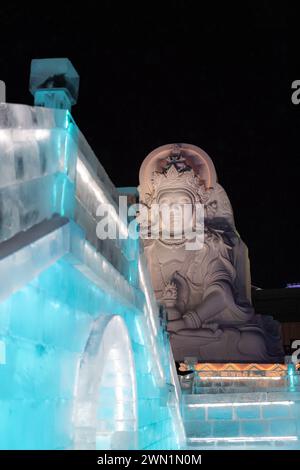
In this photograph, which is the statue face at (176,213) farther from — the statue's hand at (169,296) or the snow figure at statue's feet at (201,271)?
the statue's hand at (169,296)

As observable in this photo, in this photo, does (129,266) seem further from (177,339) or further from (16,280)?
(177,339)

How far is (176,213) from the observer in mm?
14898

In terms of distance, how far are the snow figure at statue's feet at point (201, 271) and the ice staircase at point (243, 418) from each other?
373 centimetres

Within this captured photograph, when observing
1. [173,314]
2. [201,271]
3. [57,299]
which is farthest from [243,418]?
[201,271]

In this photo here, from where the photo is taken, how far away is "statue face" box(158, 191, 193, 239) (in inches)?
586

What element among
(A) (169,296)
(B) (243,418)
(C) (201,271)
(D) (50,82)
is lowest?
(B) (243,418)

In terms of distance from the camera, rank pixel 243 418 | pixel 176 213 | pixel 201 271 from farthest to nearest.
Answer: pixel 176 213, pixel 201 271, pixel 243 418

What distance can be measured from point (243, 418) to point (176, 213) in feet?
24.0

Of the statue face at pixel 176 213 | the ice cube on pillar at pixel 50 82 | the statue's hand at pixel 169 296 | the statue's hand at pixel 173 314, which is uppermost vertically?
the statue face at pixel 176 213

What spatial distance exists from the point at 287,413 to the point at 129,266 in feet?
12.9

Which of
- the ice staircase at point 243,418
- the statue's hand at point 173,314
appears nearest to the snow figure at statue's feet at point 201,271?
the statue's hand at point 173,314

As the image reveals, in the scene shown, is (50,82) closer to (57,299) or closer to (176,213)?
(57,299)

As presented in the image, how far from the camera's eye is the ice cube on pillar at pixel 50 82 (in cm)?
398

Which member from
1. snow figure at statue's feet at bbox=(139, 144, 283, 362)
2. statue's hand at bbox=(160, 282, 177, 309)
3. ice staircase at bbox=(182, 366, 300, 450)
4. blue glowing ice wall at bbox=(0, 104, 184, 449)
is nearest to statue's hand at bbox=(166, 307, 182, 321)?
snow figure at statue's feet at bbox=(139, 144, 283, 362)
